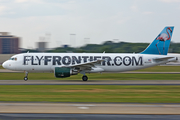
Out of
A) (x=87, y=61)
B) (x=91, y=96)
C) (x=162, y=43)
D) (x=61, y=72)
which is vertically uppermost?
(x=162, y=43)

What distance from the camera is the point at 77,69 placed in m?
30.6

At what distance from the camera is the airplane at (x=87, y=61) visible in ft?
101

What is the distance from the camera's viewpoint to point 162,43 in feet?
111

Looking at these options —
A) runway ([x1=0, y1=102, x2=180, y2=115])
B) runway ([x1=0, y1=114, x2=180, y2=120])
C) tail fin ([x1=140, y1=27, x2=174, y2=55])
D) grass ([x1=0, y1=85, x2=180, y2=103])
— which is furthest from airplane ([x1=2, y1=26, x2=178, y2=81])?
runway ([x1=0, y1=114, x2=180, y2=120])

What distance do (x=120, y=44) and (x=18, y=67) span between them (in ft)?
449

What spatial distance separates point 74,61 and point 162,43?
11809 mm

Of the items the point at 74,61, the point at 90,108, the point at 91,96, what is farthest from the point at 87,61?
the point at 90,108

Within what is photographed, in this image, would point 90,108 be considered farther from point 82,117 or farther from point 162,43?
point 162,43

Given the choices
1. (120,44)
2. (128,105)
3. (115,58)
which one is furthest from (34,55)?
(120,44)

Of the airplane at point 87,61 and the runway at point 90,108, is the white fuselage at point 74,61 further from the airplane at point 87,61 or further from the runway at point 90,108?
the runway at point 90,108

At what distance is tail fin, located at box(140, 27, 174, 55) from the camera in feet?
111

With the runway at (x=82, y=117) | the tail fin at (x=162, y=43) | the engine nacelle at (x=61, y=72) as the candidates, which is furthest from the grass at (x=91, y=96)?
the tail fin at (x=162, y=43)

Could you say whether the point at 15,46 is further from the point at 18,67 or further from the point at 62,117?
the point at 62,117

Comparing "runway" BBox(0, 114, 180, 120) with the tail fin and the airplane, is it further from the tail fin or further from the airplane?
the tail fin
